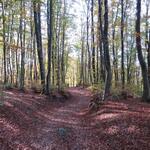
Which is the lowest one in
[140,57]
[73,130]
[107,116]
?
[73,130]

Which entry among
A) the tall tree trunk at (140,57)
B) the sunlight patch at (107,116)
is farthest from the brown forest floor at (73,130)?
the tall tree trunk at (140,57)

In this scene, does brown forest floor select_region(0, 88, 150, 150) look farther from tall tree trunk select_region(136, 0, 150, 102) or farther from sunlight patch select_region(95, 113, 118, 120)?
tall tree trunk select_region(136, 0, 150, 102)

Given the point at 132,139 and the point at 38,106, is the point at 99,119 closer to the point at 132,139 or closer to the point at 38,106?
the point at 132,139

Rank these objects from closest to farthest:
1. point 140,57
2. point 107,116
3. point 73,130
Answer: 1. point 73,130
2. point 107,116
3. point 140,57

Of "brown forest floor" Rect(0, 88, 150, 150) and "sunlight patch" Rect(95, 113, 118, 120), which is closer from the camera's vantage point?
"brown forest floor" Rect(0, 88, 150, 150)

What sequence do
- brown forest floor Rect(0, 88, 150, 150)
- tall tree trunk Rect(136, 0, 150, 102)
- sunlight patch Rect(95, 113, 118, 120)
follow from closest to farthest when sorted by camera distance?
brown forest floor Rect(0, 88, 150, 150) → sunlight patch Rect(95, 113, 118, 120) → tall tree trunk Rect(136, 0, 150, 102)

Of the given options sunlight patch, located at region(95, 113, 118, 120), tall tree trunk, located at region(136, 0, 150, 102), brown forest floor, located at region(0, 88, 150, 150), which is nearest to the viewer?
brown forest floor, located at region(0, 88, 150, 150)

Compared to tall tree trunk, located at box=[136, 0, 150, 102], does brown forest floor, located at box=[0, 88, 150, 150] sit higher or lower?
lower

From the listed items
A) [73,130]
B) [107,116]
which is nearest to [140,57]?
[107,116]

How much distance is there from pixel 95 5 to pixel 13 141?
27129 millimetres

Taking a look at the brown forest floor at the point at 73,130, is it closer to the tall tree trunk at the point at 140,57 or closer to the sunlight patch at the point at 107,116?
the sunlight patch at the point at 107,116

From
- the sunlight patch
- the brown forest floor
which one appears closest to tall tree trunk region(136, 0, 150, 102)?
the brown forest floor

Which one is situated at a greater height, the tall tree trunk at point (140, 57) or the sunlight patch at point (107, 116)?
the tall tree trunk at point (140, 57)

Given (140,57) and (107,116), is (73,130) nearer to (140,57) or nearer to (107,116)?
(107,116)
